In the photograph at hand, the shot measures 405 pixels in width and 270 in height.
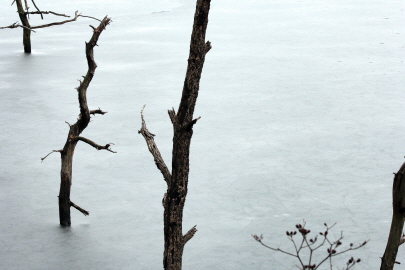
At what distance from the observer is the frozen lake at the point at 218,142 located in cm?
463

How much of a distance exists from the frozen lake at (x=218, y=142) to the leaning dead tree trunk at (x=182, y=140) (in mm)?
1476

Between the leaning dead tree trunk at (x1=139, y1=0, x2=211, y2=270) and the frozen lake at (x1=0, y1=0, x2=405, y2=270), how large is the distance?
1.48 m

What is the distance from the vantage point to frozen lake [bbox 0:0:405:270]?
463cm

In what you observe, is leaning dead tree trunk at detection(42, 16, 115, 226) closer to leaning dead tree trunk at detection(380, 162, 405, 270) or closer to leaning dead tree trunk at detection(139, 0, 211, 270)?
leaning dead tree trunk at detection(139, 0, 211, 270)

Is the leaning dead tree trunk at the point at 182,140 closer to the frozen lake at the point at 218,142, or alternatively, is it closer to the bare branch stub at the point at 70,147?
the frozen lake at the point at 218,142

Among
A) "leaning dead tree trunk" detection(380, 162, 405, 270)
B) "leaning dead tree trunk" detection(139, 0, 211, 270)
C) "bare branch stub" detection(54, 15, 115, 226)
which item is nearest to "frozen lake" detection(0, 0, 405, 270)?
"bare branch stub" detection(54, 15, 115, 226)

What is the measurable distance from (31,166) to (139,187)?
1184 mm

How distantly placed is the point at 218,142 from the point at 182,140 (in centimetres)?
364

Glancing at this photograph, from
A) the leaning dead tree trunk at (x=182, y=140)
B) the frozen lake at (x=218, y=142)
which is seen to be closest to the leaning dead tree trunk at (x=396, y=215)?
the leaning dead tree trunk at (x=182, y=140)

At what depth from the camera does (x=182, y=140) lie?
9.12 feet

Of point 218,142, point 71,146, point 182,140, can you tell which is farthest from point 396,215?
point 218,142

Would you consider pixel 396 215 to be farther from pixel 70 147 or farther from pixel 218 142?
pixel 218 142

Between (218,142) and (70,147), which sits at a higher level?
(70,147)

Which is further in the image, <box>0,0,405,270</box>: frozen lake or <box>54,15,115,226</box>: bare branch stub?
<box>0,0,405,270</box>: frozen lake
